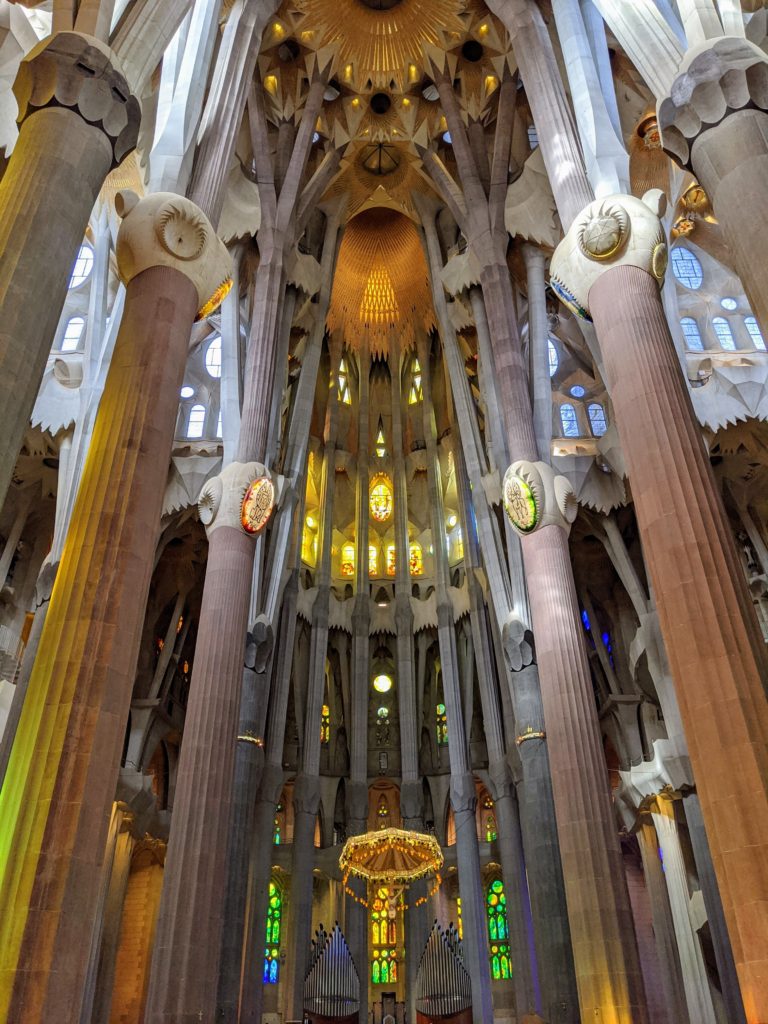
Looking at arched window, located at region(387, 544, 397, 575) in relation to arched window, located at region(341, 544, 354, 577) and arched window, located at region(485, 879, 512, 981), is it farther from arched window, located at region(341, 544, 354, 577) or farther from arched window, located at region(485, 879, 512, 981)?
arched window, located at region(485, 879, 512, 981)

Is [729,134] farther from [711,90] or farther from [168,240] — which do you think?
[168,240]

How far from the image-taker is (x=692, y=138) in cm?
873

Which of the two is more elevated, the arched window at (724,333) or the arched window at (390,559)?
the arched window at (390,559)

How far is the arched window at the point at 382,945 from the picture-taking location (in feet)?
80.5

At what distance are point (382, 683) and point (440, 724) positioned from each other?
251cm

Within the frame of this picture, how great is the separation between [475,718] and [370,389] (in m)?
12.2

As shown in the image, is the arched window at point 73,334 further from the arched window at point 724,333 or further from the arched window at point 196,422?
the arched window at point 724,333

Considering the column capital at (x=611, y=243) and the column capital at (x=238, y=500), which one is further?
the column capital at (x=238, y=500)

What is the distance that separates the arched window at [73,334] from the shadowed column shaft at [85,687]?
1134 cm

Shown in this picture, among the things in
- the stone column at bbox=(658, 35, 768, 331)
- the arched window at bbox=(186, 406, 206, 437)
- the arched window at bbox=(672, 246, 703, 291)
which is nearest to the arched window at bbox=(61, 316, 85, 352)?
the arched window at bbox=(186, 406, 206, 437)

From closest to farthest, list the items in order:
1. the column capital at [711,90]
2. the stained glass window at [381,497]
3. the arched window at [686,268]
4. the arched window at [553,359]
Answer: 1. the column capital at [711,90]
2. the arched window at [686,268]
3. the arched window at [553,359]
4. the stained glass window at [381,497]

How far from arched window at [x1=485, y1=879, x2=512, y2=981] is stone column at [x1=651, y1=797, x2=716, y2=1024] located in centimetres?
736

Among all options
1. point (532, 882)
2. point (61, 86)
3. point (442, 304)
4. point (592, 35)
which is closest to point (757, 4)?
point (592, 35)

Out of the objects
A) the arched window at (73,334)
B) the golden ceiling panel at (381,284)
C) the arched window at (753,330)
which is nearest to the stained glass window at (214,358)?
the arched window at (73,334)
